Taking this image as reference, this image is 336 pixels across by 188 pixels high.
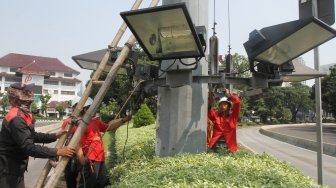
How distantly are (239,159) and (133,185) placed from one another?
1685mm

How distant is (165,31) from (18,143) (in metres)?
1.84

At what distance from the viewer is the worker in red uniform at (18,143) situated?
4098mm

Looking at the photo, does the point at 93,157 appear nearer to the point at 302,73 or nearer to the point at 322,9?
the point at 302,73

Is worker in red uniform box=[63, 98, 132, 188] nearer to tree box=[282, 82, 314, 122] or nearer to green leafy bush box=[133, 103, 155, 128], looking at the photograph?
green leafy bush box=[133, 103, 155, 128]

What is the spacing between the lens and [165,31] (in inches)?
164

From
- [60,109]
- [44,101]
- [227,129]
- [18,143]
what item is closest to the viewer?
[18,143]

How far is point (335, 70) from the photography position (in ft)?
166

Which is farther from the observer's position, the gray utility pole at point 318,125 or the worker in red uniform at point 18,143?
the gray utility pole at point 318,125

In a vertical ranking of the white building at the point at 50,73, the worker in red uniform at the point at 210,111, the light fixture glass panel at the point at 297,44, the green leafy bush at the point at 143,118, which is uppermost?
the white building at the point at 50,73

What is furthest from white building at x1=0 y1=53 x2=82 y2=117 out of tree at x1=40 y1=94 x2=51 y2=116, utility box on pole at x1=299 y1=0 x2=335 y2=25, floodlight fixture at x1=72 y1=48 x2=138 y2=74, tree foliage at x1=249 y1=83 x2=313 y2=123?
utility box on pole at x1=299 y1=0 x2=335 y2=25

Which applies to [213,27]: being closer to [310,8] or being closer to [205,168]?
[310,8]

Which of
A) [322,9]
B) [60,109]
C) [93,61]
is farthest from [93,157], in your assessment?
[60,109]

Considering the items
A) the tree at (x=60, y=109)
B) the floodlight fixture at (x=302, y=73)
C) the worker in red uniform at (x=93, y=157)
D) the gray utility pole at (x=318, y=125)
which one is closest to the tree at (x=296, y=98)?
the tree at (x=60, y=109)

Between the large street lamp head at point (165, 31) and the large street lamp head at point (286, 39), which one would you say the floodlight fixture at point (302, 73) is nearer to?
the large street lamp head at point (286, 39)
